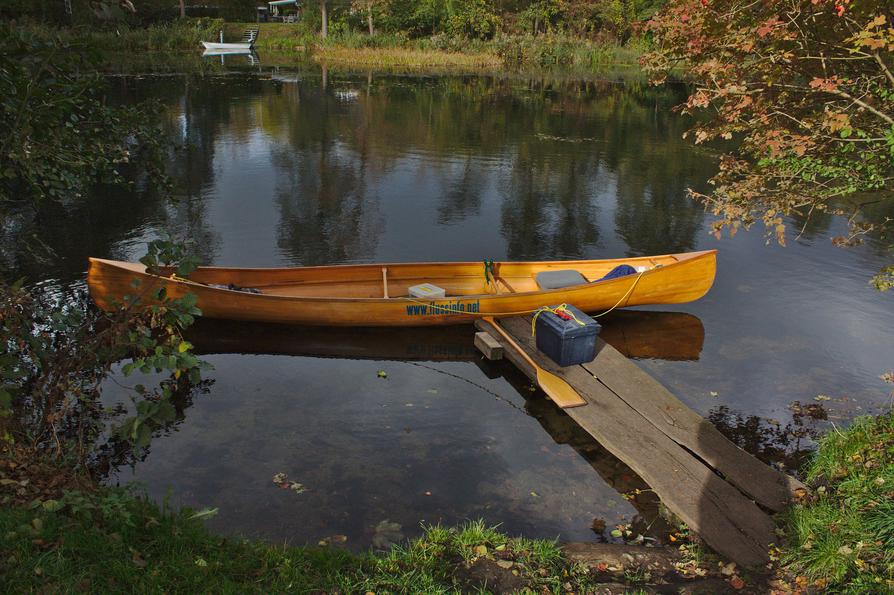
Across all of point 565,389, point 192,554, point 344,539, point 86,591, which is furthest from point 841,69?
point 86,591

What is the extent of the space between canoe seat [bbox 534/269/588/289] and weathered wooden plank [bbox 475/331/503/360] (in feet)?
5.71

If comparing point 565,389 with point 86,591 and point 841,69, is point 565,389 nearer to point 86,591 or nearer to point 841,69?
point 841,69

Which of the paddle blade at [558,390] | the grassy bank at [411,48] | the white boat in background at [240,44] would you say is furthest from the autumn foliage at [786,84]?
the white boat in background at [240,44]

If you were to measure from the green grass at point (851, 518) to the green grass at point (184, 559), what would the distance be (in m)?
1.96

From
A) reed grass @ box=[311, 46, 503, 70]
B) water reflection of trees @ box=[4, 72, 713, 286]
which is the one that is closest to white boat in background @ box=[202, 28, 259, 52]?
reed grass @ box=[311, 46, 503, 70]

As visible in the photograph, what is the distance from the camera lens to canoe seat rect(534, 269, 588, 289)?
12.4m

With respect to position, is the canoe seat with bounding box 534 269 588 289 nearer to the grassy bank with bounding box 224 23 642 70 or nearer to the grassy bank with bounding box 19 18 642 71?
the grassy bank with bounding box 19 18 642 71

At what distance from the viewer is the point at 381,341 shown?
11867 millimetres

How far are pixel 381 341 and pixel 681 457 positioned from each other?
5586 millimetres

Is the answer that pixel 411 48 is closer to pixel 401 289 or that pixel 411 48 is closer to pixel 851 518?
pixel 401 289

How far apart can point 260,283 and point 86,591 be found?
7.93m

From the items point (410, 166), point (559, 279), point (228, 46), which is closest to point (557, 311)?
point (559, 279)

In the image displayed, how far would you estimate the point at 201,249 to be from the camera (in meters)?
15.5

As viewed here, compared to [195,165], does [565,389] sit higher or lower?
lower
